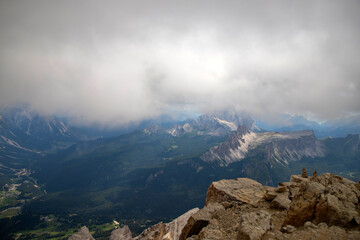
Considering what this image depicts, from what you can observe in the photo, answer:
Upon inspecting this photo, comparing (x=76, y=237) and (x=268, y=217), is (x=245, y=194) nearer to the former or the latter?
(x=268, y=217)

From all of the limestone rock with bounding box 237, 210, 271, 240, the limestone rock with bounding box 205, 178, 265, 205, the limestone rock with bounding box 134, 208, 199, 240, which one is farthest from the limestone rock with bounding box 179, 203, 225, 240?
the limestone rock with bounding box 134, 208, 199, 240

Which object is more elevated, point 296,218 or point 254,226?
point 254,226

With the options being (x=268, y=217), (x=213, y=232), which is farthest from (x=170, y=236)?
(x=268, y=217)

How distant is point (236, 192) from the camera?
2462 centimetres

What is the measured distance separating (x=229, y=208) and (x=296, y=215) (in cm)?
821

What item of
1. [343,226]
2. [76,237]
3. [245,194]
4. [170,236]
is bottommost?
[76,237]

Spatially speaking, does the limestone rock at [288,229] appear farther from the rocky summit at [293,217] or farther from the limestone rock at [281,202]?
the limestone rock at [281,202]

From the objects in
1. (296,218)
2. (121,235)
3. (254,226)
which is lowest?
(121,235)

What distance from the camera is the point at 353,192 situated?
15.3 meters

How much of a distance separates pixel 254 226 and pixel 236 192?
11.6 meters

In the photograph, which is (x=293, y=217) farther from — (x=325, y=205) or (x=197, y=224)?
(x=197, y=224)

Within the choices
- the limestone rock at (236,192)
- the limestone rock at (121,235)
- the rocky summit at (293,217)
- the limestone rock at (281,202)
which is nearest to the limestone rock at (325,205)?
the rocky summit at (293,217)

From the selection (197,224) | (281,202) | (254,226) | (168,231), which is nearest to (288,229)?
(254,226)

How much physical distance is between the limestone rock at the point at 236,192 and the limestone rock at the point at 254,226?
23.6ft
